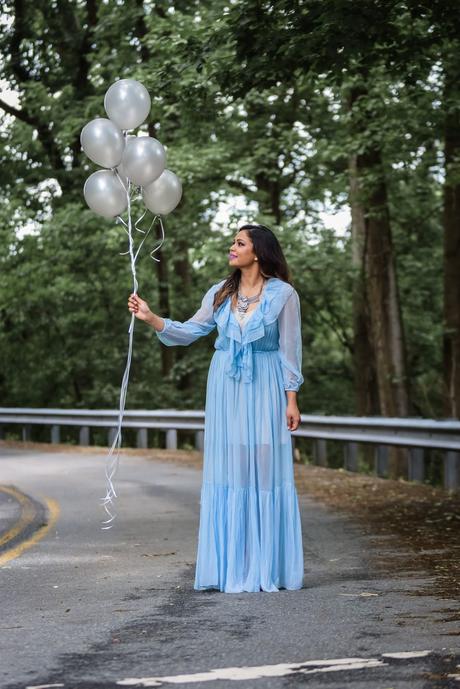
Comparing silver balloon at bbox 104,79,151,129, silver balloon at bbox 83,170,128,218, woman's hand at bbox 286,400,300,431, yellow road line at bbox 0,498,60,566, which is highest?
silver balloon at bbox 104,79,151,129

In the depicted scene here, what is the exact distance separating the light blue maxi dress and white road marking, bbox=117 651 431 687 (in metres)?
2.08

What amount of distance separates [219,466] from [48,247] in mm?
21899

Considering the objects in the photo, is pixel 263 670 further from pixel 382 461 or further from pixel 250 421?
pixel 382 461

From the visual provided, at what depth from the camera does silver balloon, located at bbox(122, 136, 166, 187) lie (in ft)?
30.7

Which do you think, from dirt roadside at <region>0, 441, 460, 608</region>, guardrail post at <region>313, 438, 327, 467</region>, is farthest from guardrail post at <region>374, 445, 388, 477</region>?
guardrail post at <region>313, 438, 327, 467</region>

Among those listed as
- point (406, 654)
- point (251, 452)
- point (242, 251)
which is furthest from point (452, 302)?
point (406, 654)

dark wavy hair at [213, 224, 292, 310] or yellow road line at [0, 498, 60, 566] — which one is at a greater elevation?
dark wavy hair at [213, 224, 292, 310]

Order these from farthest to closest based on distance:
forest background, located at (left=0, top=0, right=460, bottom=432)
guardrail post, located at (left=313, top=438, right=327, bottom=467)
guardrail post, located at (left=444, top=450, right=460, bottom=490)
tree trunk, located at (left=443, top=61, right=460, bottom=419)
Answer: tree trunk, located at (left=443, top=61, right=460, bottom=419) < forest background, located at (left=0, top=0, right=460, bottom=432) < guardrail post, located at (left=313, top=438, right=327, bottom=467) < guardrail post, located at (left=444, top=450, right=460, bottom=490)

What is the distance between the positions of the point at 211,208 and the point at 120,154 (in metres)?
17.3

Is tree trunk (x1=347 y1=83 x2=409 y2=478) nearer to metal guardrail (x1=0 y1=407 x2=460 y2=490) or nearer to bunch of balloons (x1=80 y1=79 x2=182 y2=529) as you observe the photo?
metal guardrail (x1=0 y1=407 x2=460 y2=490)

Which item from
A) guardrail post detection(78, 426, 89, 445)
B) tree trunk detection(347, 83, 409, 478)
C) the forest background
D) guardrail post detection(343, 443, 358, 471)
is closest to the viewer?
guardrail post detection(343, 443, 358, 471)

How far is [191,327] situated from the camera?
8055 millimetres

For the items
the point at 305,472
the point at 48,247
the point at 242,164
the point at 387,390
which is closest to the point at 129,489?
the point at 305,472

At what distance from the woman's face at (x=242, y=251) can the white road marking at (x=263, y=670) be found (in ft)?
9.95
